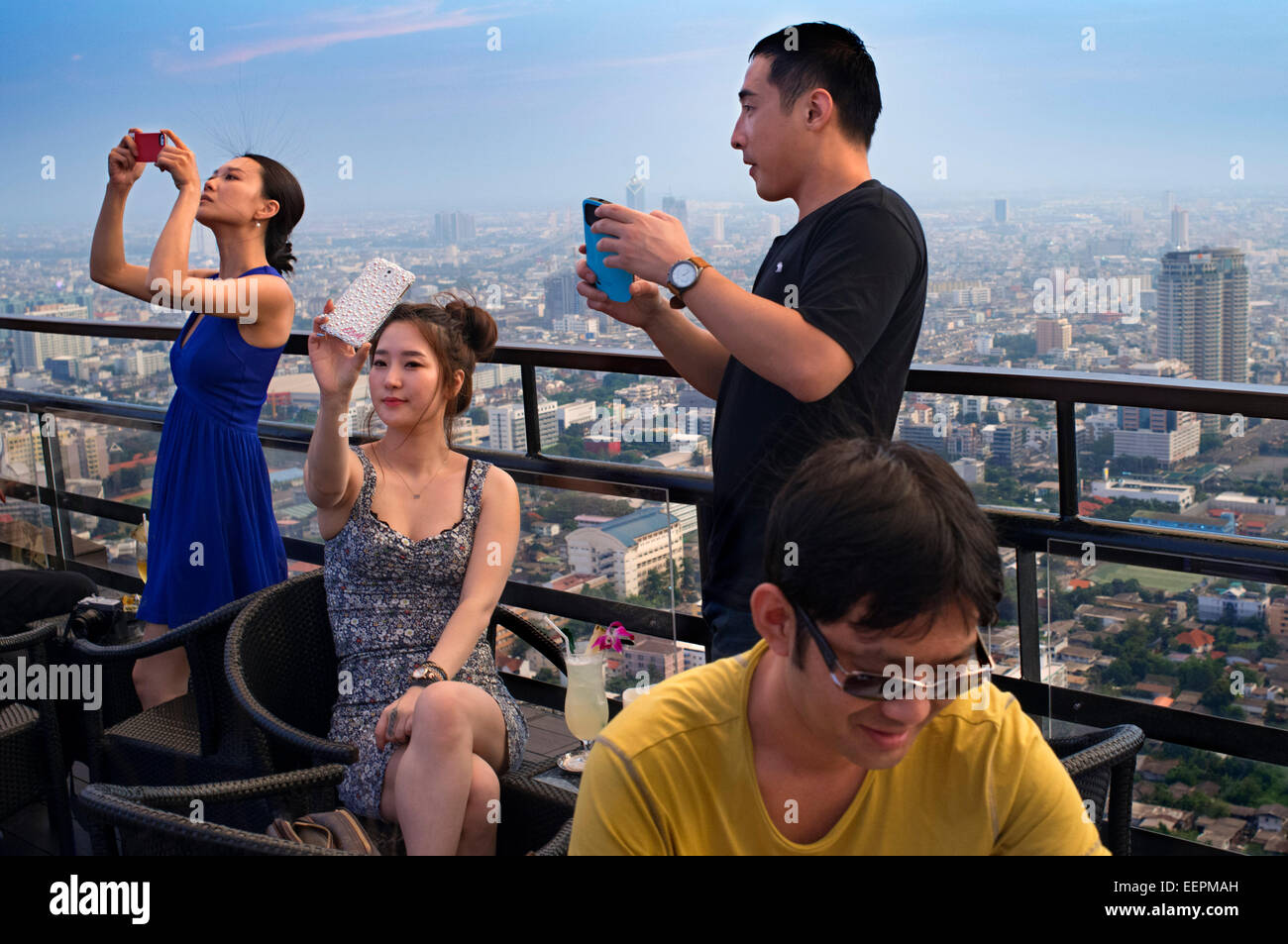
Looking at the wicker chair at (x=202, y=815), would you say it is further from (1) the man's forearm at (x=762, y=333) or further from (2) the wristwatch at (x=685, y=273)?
(2) the wristwatch at (x=685, y=273)

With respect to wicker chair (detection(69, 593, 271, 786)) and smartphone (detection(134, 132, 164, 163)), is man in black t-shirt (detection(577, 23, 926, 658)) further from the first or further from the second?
smartphone (detection(134, 132, 164, 163))

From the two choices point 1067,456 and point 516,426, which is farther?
point 516,426

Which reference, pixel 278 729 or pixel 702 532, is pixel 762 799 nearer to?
pixel 278 729

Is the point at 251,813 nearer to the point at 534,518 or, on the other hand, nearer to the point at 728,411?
the point at 728,411

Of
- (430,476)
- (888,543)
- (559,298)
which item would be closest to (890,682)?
(888,543)

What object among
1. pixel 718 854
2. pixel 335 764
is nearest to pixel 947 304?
pixel 335 764

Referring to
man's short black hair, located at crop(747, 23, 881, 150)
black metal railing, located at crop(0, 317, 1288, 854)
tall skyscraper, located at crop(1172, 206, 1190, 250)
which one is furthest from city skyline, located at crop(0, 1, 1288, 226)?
man's short black hair, located at crop(747, 23, 881, 150)

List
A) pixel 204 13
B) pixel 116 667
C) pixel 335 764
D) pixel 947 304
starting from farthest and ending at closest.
Result: 1. pixel 204 13
2. pixel 947 304
3. pixel 116 667
4. pixel 335 764

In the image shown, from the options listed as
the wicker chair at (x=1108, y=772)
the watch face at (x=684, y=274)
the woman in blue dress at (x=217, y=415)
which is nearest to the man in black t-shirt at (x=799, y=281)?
the watch face at (x=684, y=274)
